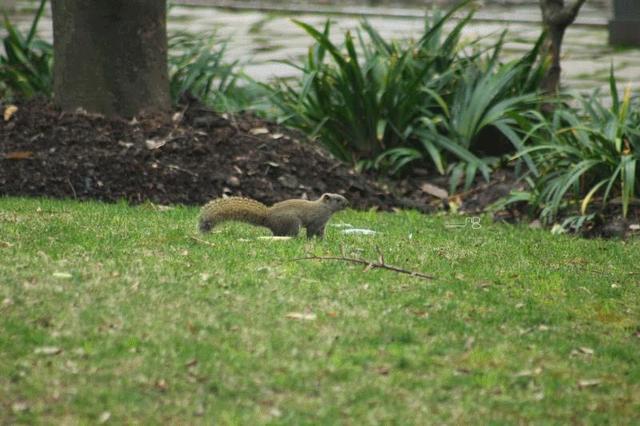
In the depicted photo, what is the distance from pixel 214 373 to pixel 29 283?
1424 millimetres

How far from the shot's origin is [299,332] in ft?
18.1

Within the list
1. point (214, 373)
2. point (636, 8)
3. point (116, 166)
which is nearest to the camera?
point (214, 373)

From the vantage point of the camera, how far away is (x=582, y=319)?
6.03m

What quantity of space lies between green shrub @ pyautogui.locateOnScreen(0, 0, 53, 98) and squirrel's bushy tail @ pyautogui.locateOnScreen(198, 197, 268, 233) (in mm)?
3762

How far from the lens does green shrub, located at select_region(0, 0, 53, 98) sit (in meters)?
10.6

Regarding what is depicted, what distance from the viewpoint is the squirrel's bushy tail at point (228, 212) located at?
7293 mm

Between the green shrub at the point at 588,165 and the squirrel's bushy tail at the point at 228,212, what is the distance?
9.16 ft

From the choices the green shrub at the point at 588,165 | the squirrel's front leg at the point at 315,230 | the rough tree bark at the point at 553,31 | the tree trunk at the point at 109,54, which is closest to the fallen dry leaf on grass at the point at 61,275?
the squirrel's front leg at the point at 315,230

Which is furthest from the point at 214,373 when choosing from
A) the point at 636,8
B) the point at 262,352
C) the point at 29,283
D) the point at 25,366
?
the point at 636,8

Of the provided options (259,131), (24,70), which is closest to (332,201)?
(259,131)

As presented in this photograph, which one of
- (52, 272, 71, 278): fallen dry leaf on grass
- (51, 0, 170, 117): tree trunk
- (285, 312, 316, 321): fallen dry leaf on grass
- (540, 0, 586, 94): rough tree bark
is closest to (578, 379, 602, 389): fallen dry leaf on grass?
(285, 312, 316, 321): fallen dry leaf on grass

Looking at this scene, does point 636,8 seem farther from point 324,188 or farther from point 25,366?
point 25,366

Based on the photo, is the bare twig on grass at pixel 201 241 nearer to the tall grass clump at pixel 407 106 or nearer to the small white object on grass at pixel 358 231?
the small white object on grass at pixel 358 231

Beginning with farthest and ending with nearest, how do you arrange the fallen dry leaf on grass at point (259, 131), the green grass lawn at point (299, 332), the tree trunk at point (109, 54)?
the fallen dry leaf on grass at point (259, 131), the tree trunk at point (109, 54), the green grass lawn at point (299, 332)
